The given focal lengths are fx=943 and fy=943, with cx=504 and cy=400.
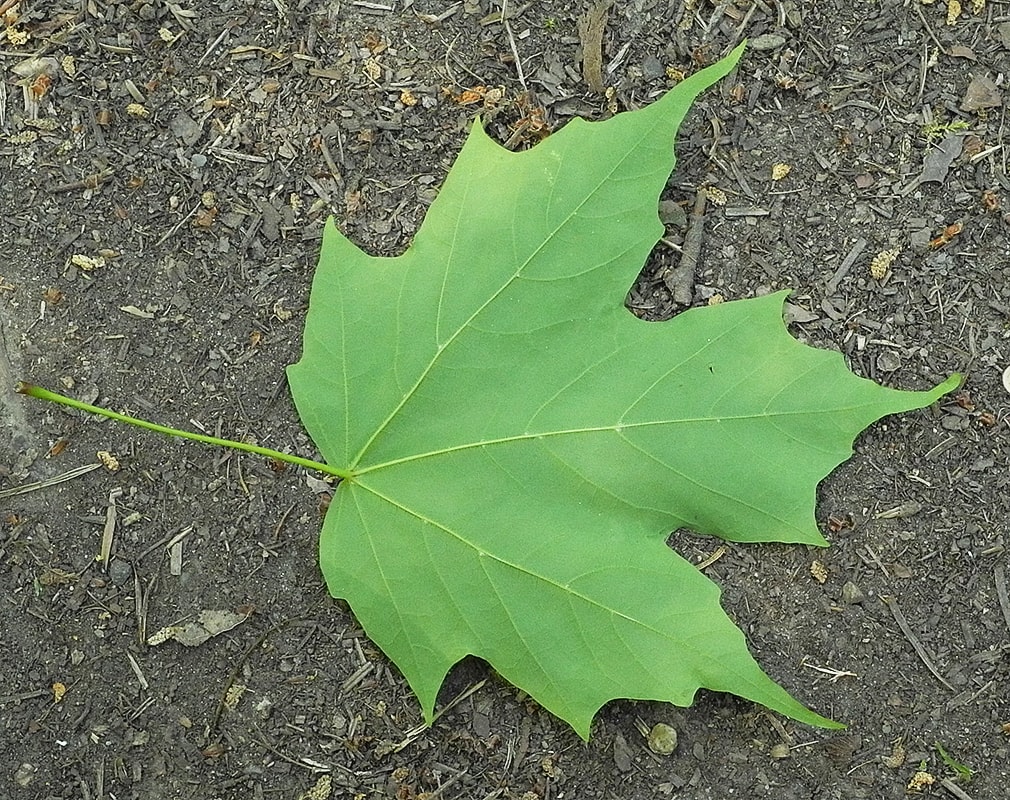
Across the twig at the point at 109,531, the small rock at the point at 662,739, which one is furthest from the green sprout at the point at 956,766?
the twig at the point at 109,531

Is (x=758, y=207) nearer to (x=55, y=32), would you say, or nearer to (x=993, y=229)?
(x=993, y=229)

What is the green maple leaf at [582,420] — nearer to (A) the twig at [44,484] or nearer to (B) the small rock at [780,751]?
(B) the small rock at [780,751]

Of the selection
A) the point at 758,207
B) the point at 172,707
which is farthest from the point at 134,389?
the point at 758,207

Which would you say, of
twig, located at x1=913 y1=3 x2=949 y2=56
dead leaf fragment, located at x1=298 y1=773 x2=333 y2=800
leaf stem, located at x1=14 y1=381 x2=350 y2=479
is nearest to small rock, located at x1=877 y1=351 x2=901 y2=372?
twig, located at x1=913 y1=3 x2=949 y2=56

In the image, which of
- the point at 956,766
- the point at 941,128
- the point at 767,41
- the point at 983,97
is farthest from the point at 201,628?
the point at 983,97

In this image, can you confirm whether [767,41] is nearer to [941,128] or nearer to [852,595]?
[941,128]
